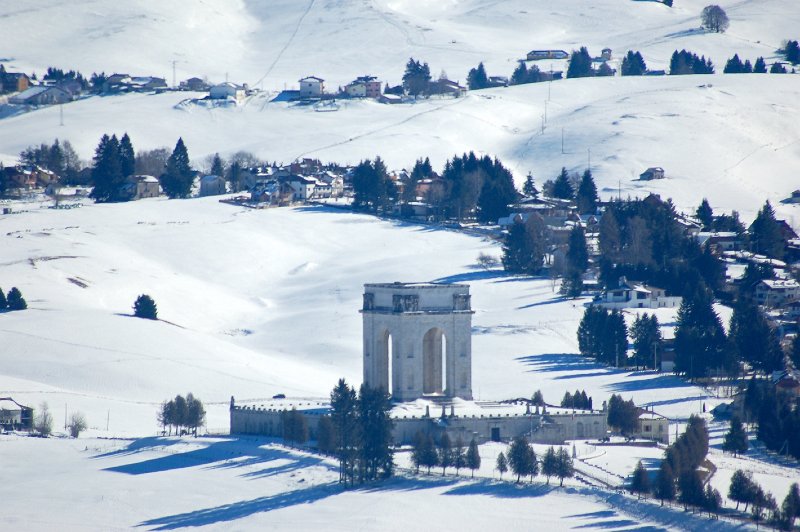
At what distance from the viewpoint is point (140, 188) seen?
392 feet

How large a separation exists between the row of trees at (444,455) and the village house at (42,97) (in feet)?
354

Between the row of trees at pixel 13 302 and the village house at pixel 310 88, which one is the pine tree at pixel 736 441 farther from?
the village house at pixel 310 88

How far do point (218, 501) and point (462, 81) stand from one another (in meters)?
122

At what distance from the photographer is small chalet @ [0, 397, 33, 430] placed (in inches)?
2468

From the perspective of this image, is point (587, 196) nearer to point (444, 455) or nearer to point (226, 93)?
point (226, 93)

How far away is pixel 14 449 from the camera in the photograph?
59.1 meters

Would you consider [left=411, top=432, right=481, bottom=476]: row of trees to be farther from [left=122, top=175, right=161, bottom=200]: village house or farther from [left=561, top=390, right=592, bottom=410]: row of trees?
[left=122, top=175, right=161, bottom=200]: village house

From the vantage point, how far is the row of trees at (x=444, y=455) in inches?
2053

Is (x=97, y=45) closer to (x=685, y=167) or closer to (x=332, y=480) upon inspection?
(x=685, y=167)

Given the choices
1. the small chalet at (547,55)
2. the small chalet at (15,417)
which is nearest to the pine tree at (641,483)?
the small chalet at (15,417)

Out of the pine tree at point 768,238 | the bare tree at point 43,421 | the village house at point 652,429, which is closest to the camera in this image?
the village house at point 652,429

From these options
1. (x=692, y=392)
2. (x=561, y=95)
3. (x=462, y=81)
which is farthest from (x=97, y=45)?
(x=692, y=392)

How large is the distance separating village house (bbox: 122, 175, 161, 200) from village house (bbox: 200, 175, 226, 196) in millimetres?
2855

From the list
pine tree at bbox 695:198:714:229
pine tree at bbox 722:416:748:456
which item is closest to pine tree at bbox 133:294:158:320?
pine tree at bbox 722:416:748:456
